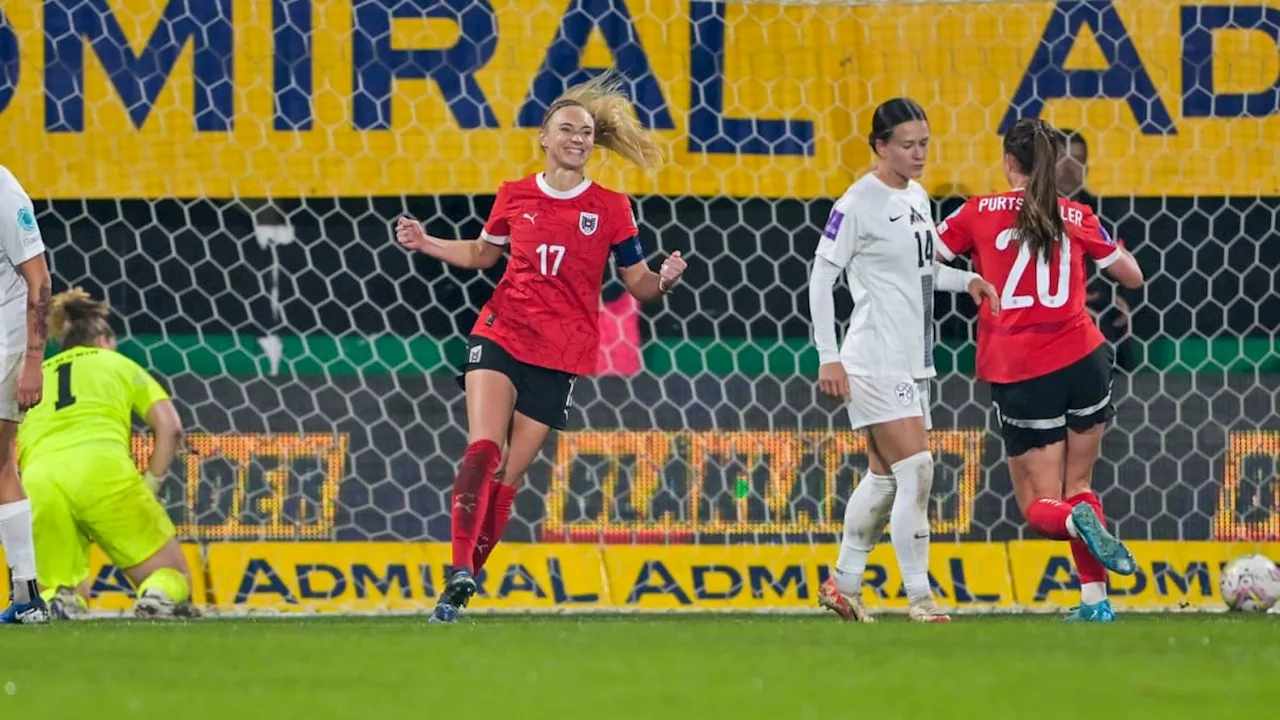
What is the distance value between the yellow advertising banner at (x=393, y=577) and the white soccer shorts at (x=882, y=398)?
170cm

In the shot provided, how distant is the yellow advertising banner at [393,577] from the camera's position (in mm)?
7984

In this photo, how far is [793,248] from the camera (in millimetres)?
8094

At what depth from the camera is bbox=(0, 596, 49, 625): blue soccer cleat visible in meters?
6.66

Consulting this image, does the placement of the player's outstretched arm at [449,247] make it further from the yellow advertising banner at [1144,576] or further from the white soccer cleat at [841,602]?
the yellow advertising banner at [1144,576]

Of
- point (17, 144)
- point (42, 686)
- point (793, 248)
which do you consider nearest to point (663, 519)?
point (793, 248)

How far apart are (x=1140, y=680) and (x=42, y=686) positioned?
Answer: 2.19 metres

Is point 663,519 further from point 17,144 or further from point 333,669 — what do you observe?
point 333,669

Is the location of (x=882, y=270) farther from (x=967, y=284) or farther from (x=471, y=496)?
(x=471, y=496)

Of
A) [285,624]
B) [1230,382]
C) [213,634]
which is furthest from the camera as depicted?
[1230,382]

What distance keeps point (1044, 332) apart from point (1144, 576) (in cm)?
157

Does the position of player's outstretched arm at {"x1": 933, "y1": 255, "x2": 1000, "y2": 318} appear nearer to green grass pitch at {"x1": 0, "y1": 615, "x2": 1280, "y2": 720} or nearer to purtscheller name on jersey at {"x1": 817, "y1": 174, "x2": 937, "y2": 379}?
purtscheller name on jersey at {"x1": 817, "y1": 174, "x2": 937, "y2": 379}

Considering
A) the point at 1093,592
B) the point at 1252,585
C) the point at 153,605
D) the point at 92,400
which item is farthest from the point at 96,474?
the point at 1252,585

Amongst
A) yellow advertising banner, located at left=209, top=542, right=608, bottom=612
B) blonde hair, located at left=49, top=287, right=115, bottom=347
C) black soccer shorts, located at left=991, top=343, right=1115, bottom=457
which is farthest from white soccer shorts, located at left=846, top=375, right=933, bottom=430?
blonde hair, located at left=49, top=287, right=115, bottom=347

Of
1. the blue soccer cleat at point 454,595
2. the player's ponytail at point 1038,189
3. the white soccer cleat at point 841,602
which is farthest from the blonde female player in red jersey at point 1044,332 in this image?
the blue soccer cleat at point 454,595
